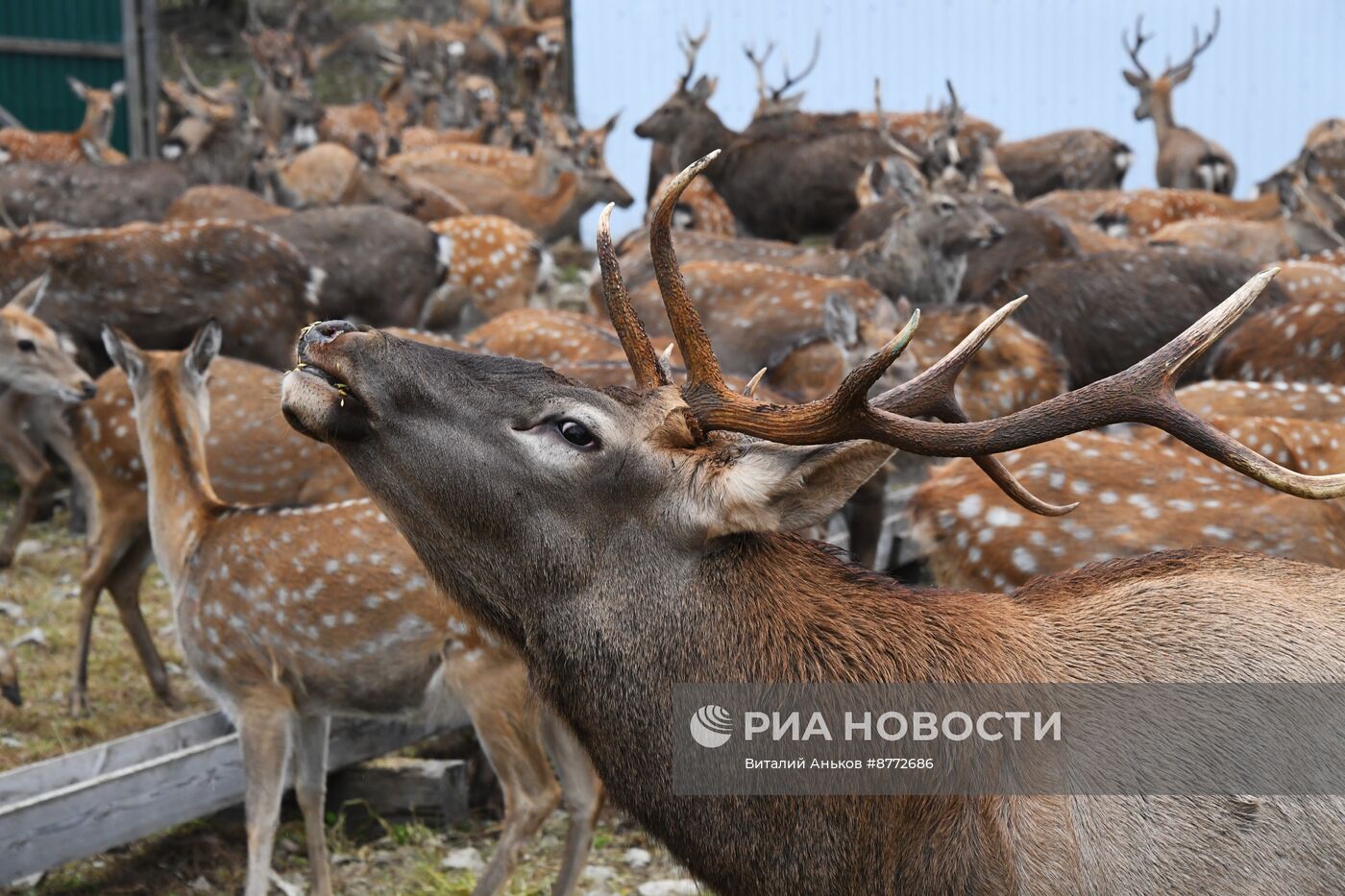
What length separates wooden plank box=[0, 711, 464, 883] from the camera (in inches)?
142

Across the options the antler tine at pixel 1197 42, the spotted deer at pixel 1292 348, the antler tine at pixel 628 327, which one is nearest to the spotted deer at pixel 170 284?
the spotted deer at pixel 1292 348

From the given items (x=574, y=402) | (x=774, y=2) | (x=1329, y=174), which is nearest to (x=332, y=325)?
(x=574, y=402)

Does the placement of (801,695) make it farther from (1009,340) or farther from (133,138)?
(133,138)

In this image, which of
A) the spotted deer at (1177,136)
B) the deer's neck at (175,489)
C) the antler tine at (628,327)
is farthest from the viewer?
the spotted deer at (1177,136)

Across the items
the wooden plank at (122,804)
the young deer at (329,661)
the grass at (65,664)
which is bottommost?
the grass at (65,664)

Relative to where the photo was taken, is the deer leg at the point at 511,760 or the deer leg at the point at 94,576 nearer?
the deer leg at the point at 511,760

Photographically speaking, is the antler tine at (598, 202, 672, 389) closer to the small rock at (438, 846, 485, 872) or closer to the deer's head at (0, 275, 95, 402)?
the small rock at (438, 846, 485, 872)

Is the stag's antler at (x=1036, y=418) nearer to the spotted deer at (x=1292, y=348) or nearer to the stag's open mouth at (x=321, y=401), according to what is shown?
the stag's open mouth at (x=321, y=401)

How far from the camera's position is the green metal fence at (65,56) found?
1359 centimetres

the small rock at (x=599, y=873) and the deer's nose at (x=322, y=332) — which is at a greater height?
the deer's nose at (x=322, y=332)

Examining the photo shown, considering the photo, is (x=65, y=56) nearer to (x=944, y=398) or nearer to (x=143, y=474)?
(x=143, y=474)

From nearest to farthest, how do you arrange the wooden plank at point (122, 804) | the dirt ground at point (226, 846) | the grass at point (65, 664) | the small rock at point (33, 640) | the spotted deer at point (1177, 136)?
the wooden plank at point (122, 804)
the dirt ground at point (226, 846)
the grass at point (65, 664)
the small rock at point (33, 640)
the spotted deer at point (1177, 136)

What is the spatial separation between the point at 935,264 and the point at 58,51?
9219mm

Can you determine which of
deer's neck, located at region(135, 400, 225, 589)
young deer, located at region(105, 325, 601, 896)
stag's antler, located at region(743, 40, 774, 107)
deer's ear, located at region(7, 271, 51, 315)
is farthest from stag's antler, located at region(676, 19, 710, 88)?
young deer, located at region(105, 325, 601, 896)
